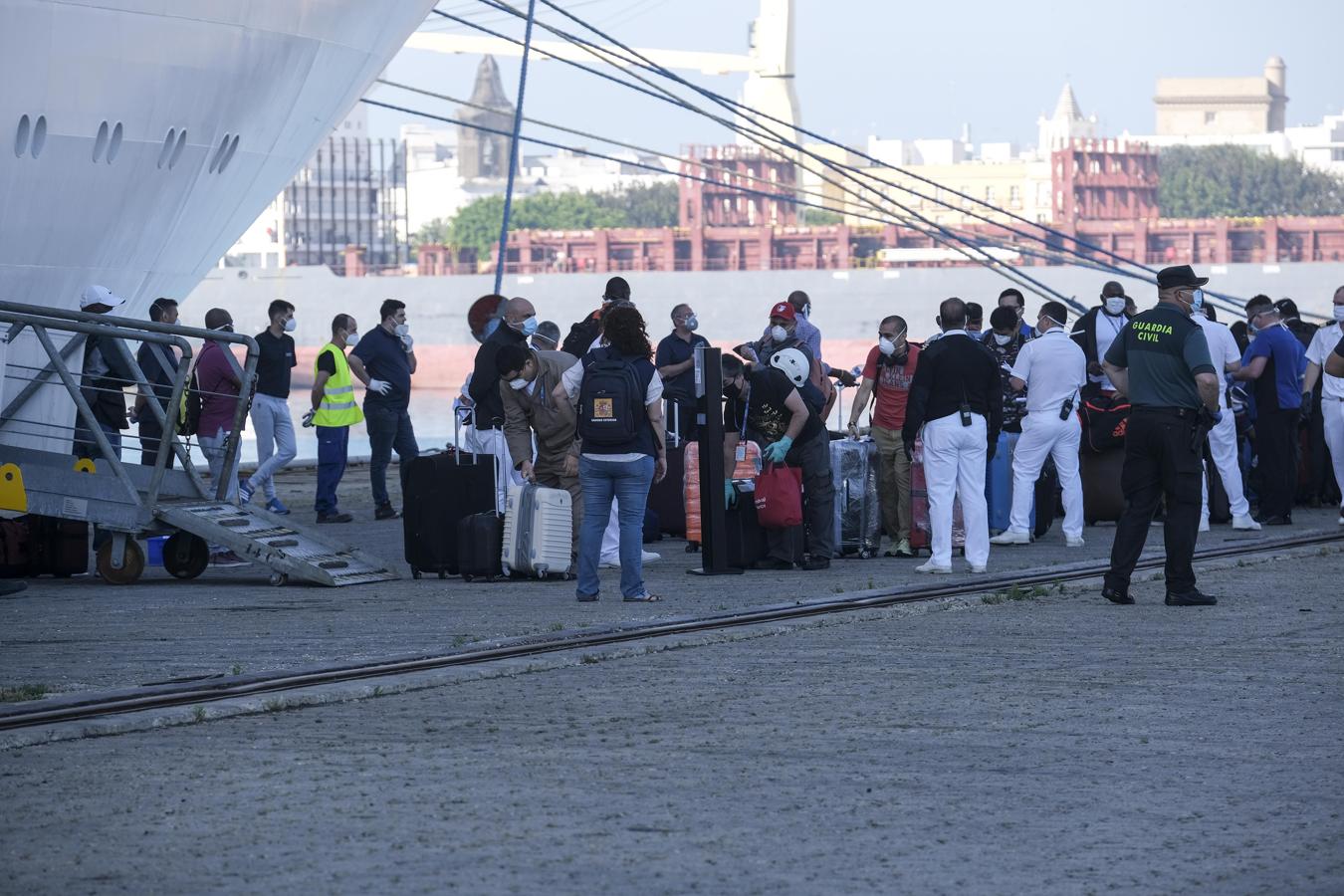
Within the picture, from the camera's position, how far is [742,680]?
6.94m

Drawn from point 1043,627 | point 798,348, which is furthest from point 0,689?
point 798,348

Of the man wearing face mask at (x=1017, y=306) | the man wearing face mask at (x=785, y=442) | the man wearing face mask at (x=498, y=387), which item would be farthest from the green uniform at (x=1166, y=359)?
the man wearing face mask at (x=1017, y=306)

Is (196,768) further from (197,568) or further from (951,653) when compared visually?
(197,568)

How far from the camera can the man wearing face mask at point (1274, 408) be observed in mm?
13781

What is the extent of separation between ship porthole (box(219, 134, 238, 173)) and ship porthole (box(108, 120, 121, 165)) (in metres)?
1.41

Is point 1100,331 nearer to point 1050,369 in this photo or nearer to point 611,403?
point 1050,369

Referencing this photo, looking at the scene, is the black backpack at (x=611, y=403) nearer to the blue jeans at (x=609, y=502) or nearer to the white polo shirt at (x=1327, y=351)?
the blue jeans at (x=609, y=502)

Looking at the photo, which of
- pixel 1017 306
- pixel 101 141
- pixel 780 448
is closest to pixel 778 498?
pixel 780 448

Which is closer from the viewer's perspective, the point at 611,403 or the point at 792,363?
the point at 611,403

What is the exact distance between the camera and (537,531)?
10414mm

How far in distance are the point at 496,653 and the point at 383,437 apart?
7.75 metres

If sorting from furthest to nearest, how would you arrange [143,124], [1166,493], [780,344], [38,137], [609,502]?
[143,124]
[780,344]
[38,137]
[609,502]
[1166,493]

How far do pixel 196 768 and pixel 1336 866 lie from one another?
2849mm

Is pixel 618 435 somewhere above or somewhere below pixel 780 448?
above
